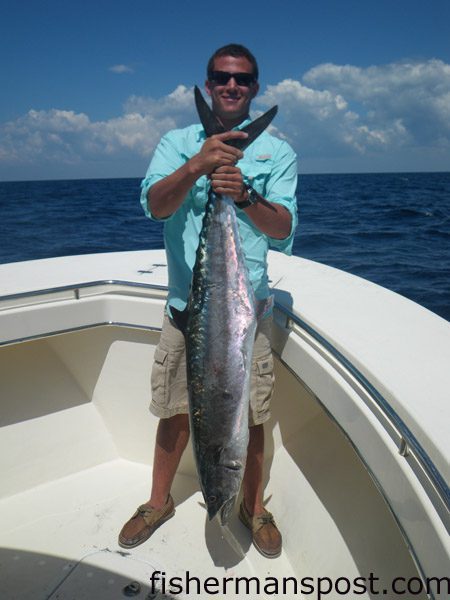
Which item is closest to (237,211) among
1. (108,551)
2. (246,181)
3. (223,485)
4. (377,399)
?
(246,181)

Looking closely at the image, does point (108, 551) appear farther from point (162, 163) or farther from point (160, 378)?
point (162, 163)

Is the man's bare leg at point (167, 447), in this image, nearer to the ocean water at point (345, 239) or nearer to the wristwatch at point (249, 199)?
the wristwatch at point (249, 199)

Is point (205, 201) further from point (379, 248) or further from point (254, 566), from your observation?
point (379, 248)

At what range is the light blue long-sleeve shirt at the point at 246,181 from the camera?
1966 millimetres

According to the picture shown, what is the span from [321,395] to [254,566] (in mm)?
975

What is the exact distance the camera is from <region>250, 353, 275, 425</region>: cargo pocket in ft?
7.00

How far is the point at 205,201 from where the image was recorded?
2002mm

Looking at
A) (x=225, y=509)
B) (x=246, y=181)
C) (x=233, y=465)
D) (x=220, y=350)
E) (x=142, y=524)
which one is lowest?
(x=142, y=524)

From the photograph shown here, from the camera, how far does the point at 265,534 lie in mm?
2324

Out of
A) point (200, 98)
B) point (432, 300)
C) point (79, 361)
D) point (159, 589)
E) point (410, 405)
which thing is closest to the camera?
point (410, 405)

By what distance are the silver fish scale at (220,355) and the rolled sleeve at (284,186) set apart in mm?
250

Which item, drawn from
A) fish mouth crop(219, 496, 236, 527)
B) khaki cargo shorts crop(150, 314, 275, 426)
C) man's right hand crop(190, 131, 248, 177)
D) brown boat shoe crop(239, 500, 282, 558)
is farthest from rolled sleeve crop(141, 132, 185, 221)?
brown boat shoe crop(239, 500, 282, 558)

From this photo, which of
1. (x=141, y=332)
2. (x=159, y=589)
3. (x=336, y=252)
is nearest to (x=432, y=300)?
(x=336, y=252)

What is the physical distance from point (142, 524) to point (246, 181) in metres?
1.79
